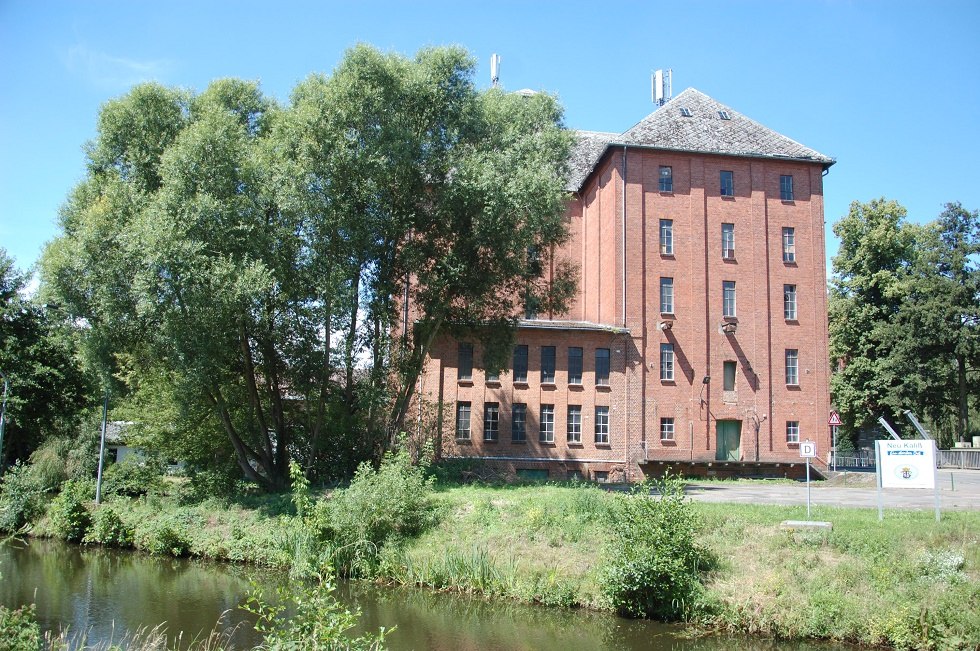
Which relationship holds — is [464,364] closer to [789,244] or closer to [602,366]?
[602,366]

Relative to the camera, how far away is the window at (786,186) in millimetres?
39188

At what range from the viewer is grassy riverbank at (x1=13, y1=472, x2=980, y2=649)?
13883 millimetres

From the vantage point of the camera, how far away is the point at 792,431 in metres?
37.6

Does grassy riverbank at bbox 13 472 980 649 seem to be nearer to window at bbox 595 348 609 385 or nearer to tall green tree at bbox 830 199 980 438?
window at bbox 595 348 609 385

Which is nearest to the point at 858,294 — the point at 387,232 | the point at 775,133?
the point at 775,133

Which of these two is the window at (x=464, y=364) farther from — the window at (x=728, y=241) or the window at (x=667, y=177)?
the window at (x=728, y=241)

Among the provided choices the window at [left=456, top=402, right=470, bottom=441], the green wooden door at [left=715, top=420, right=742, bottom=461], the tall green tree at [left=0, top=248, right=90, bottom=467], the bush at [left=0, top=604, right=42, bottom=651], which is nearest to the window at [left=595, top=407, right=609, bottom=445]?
the green wooden door at [left=715, top=420, right=742, bottom=461]

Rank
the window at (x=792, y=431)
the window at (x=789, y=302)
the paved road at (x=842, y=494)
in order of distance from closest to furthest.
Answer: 1. the paved road at (x=842, y=494)
2. the window at (x=792, y=431)
3. the window at (x=789, y=302)

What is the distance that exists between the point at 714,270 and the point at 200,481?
2604 cm

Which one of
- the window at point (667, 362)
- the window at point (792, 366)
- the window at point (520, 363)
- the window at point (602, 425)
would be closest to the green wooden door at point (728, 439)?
the window at point (667, 362)

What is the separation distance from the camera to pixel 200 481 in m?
26.7

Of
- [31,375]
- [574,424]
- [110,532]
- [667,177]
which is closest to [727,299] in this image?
A: [667,177]

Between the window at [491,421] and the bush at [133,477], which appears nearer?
the bush at [133,477]

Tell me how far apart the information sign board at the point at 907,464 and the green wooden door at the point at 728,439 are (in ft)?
64.4
